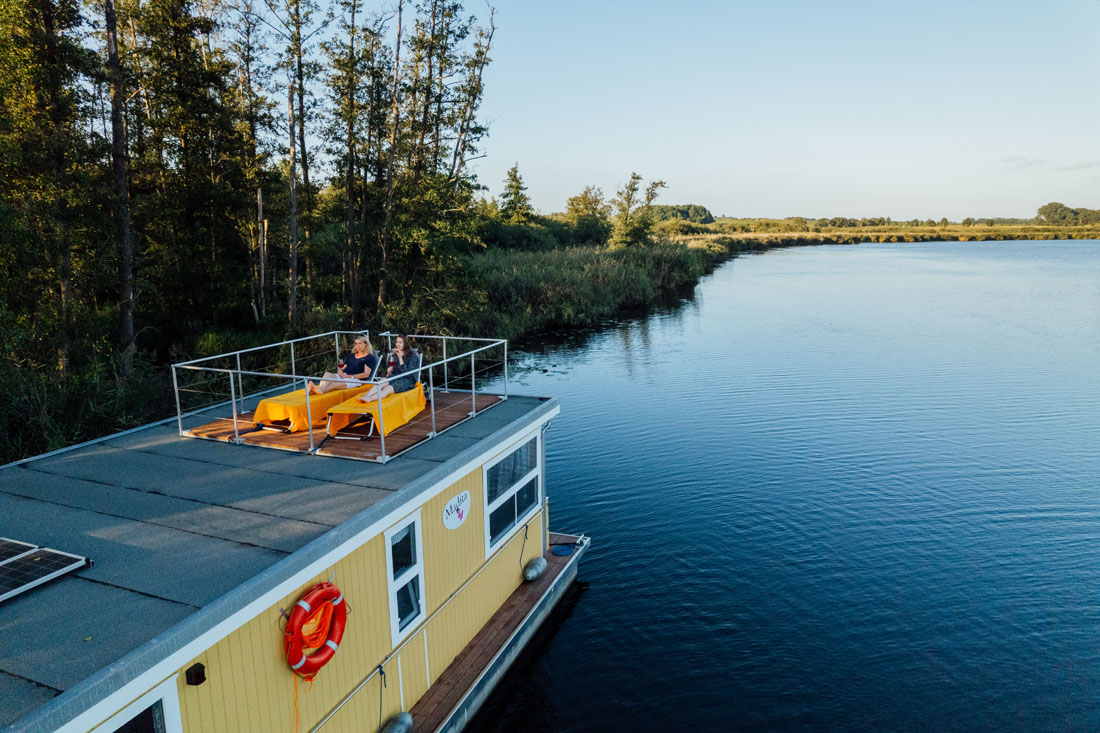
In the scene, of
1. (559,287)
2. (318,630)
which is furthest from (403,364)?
(559,287)

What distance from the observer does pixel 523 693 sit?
9.46m

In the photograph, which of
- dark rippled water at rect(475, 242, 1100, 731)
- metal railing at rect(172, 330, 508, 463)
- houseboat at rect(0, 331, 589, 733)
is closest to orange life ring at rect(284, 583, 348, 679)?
houseboat at rect(0, 331, 589, 733)

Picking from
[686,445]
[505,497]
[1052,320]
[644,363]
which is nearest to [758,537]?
[686,445]

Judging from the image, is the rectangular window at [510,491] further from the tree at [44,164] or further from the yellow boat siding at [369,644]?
the tree at [44,164]

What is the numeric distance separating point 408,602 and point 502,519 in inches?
93.9

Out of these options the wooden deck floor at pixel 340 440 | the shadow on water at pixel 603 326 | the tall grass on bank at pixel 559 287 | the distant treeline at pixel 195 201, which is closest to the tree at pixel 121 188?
the distant treeline at pixel 195 201

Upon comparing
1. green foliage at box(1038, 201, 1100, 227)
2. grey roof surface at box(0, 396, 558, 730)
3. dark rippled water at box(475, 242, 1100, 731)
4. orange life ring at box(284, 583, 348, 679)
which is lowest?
dark rippled water at box(475, 242, 1100, 731)

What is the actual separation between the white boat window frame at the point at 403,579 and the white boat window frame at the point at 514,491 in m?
1.54

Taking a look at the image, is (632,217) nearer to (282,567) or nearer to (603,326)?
(603,326)

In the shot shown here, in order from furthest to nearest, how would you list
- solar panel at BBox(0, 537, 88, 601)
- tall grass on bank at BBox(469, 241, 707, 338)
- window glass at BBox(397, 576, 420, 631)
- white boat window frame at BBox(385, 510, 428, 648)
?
tall grass on bank at BBox(469, 241, 707, 338) → window glass at BBox(397, 576, 420, 631) → white boat window frame at BBox(385, 510, 428, 648) → solar panel at BBox(0, 537, 88, 601)

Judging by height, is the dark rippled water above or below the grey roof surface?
below

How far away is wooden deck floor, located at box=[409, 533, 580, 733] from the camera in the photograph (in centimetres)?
758

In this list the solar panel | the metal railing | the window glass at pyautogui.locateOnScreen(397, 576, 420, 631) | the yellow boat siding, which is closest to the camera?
the yellow boat siding

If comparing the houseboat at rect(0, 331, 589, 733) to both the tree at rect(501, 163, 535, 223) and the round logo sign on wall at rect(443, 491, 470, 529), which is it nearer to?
the round logo sign on wall at rect(443, 491, 470, 529)
